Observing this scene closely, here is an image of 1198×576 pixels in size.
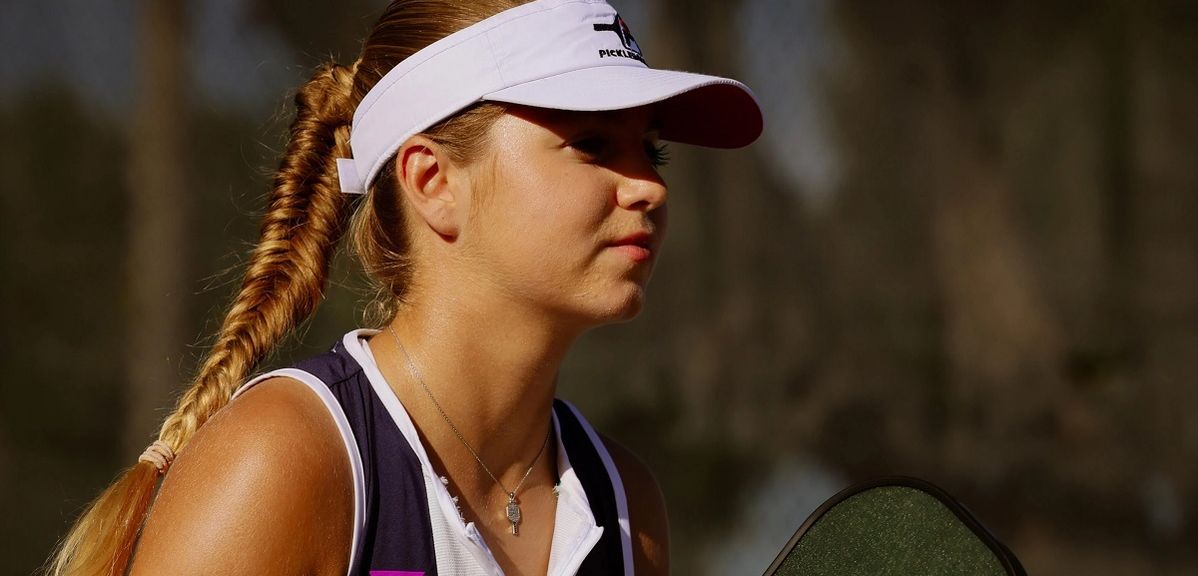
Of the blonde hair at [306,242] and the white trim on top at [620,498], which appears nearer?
the blonde hair at [306,242]

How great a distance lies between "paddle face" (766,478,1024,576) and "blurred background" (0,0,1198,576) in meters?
2.23

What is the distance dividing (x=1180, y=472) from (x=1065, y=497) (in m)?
0.38

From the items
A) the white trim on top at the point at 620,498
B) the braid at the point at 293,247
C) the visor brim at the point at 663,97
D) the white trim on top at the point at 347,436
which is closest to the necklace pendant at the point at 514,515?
the white trim on top at the point at 620,498

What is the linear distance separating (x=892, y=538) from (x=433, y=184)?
73cm

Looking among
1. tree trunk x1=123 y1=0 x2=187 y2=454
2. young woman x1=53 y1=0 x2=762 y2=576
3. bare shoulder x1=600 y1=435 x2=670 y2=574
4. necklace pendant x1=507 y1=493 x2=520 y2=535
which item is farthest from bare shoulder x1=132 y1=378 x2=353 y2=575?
tree trunk x1=123 y1=0 x2=187 y2=454

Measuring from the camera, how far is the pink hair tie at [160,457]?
1.66 m

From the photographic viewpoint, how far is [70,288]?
11.6 ft

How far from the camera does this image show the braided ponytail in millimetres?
1656

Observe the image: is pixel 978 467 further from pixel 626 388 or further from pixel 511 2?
pixel 511 2

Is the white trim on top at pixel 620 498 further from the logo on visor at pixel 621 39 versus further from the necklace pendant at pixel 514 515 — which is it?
the logo on visor at pixel 621 39

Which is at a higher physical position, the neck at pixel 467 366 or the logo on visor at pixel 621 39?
the logo on visor at pixel 621 39

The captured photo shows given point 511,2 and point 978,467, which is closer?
point 511,2

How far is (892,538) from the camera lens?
167 cm

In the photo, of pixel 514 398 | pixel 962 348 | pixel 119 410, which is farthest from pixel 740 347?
pixel 514 398
